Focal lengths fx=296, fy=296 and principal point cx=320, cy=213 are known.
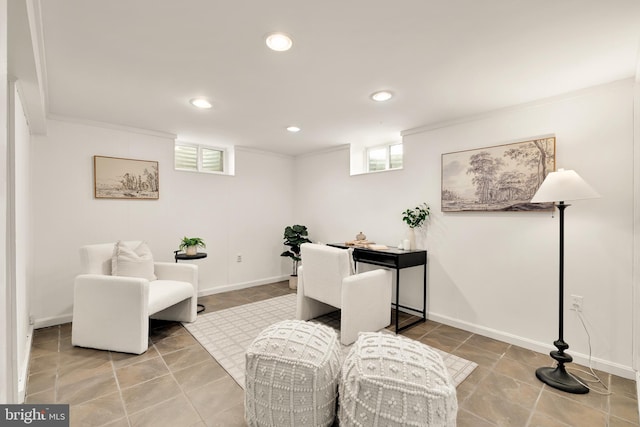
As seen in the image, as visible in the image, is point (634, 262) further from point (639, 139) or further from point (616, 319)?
point (639, 139)

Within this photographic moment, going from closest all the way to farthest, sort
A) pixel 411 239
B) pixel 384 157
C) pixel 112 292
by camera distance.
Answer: pixel 112 292
pixel 411 239
pixel 384 157

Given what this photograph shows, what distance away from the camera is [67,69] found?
7.09 feet

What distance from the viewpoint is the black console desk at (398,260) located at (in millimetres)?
3113

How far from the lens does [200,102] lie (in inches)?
110

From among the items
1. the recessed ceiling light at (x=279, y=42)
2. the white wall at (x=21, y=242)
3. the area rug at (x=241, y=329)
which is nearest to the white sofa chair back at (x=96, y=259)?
the white wall at (x=21, y=242)

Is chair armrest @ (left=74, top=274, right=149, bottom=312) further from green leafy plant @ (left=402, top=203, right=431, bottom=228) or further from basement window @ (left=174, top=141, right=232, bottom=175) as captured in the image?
green leafy plant @ (left=402, top=203, right=431, bottom=228)

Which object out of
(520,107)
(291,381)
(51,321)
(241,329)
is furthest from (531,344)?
(51,321)

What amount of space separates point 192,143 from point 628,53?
4.64 m

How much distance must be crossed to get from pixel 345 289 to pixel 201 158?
10.3ft

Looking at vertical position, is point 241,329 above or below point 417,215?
below

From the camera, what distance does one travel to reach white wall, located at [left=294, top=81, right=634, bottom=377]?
2.31 m

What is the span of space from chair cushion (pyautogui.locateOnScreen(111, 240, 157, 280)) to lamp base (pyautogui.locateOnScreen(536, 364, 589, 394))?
11.8 feet
